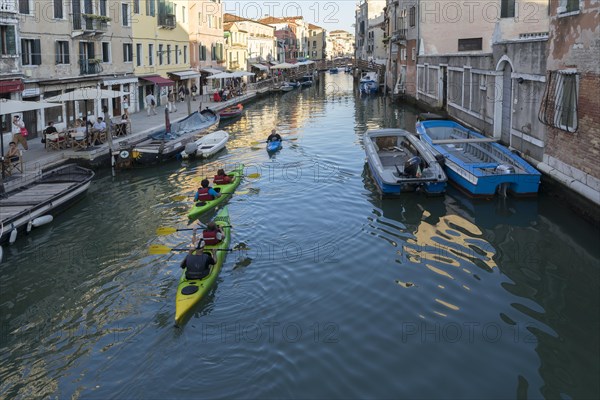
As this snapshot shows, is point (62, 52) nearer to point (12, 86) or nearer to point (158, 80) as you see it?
point (12, 86)

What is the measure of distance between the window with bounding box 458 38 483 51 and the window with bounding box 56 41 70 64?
28.1m

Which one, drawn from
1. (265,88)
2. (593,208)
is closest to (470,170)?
(593,208)

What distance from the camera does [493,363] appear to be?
8.98 meters

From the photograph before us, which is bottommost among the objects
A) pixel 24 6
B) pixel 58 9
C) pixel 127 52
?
pixel 127 52

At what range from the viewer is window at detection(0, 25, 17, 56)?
80.0ft

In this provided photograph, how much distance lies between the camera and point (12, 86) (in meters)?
24.5

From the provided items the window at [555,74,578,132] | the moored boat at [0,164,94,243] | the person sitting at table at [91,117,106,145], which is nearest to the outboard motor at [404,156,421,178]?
Result: the window at [555,74,578,132]

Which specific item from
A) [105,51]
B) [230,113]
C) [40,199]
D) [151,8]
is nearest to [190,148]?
[40,199]

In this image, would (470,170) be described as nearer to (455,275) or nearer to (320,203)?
(320,203)

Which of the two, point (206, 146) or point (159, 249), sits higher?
point (206, 146)

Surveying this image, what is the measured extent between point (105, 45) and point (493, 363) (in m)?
32.6

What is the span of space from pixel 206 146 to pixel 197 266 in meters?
16.1

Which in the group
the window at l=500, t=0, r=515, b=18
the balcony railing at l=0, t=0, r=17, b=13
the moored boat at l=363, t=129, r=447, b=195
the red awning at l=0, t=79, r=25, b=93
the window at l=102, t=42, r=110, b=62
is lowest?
the moored boat at l=363, t=129, r=447, b=195

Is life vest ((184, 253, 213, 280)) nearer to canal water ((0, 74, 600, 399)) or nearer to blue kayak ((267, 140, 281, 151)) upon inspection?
canal water ((0, 74, 600, 399))
